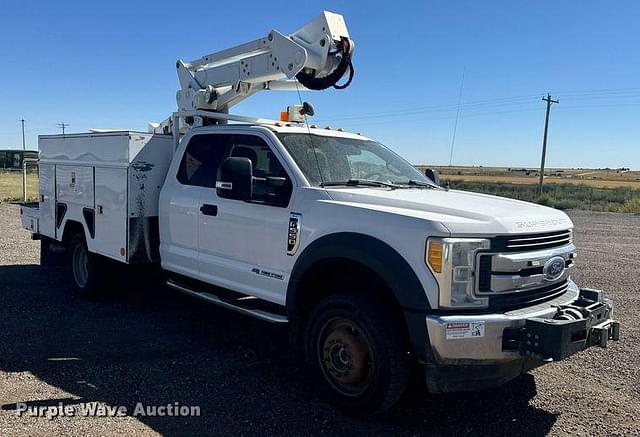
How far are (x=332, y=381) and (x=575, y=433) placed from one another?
1.72m

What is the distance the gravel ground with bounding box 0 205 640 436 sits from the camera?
12.8 ft

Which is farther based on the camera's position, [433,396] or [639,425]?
[433,396]

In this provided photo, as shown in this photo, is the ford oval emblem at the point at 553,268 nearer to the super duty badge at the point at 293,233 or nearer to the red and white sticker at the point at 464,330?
the red and white sticker at the point at 464,330

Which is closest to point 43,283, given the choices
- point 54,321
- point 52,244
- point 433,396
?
point 52,244

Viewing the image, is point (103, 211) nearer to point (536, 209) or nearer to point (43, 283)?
point (43, 283)

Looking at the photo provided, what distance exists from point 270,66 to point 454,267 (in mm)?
3489

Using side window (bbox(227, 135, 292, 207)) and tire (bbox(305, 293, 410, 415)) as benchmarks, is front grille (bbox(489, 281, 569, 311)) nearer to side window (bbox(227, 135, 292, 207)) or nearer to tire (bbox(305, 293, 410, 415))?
tire (bbox(305, 293, 410, 415))

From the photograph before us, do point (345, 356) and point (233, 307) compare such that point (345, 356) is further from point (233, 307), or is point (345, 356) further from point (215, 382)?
point (233, 307)

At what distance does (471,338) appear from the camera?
3508 mm

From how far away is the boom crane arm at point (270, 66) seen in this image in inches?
228

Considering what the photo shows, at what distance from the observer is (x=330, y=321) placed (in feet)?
13.6

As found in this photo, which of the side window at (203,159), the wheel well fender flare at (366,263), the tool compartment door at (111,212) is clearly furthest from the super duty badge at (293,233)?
the tool compartment door at (111,212)

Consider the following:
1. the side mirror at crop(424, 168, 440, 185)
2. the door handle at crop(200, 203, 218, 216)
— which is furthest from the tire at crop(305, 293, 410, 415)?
the side mirror at crop(424, 168, 440, 185)

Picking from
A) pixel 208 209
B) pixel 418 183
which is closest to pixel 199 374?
pixel 208 209
